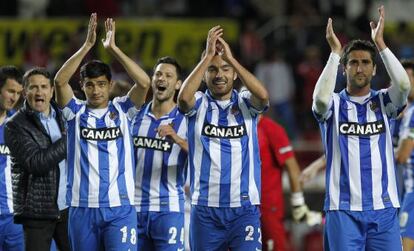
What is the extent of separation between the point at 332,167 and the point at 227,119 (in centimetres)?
109

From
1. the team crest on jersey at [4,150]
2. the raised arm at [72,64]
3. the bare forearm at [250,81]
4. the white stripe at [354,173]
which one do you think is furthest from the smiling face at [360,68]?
the team crest on jersey at [4,150]

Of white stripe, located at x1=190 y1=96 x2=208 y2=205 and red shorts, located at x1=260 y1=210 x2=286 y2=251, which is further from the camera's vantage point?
red shorts, located at x1=260 y1=210 x2=286 y2=251

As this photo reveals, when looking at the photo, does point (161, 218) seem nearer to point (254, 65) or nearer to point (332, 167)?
point (332, 167)

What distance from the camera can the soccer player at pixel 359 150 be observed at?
951cm

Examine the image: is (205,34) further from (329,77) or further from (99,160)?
(329,77)

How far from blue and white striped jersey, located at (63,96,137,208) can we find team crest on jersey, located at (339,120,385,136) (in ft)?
6.28

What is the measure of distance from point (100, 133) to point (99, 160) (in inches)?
9.5

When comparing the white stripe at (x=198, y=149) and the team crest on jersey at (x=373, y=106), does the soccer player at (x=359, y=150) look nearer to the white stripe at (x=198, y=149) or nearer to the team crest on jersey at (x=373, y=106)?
the team crest on jersey at (x=373, y=106)

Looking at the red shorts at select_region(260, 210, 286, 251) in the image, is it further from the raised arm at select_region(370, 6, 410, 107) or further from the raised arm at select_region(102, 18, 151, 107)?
the raised arm at select_region(370, 6, 410, 107)

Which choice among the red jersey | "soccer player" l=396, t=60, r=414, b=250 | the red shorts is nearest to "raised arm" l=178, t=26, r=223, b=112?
the red jersey

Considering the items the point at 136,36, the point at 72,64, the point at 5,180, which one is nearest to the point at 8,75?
the point at 5,180

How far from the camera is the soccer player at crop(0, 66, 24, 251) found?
36.6ft

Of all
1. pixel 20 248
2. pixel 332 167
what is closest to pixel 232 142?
pixel 332 167

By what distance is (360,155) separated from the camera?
31.6 ft
